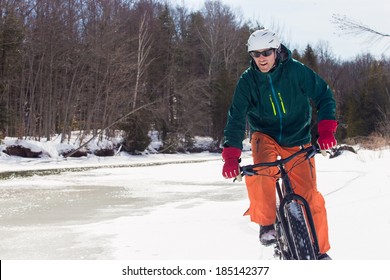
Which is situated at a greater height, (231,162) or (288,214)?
(231,162)

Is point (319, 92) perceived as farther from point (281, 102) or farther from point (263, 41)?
point (263, 41)

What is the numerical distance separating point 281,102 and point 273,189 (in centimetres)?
58

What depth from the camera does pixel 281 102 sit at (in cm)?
296

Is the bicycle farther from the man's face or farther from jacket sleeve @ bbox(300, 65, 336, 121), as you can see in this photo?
the man's face

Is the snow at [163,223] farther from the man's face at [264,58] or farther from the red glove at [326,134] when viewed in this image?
the man's face at [264,58]

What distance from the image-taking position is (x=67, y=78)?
29.7 metres

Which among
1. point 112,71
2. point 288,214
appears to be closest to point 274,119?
point 288,214

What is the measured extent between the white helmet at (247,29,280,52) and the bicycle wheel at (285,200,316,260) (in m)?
0.99

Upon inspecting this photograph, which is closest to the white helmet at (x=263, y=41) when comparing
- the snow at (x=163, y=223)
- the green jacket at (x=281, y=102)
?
the green jacket at (x=281, y=102)

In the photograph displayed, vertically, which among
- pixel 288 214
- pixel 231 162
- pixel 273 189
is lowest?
pixel 288 214

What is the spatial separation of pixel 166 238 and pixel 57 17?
86.1 ft

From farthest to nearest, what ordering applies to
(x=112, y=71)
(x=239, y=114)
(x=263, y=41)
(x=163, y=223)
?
(x=112, y=71), (x=163, y=223), (x=239, y=114), (x=263, y=41)

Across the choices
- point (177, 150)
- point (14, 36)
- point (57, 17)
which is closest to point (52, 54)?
point (57, 17)

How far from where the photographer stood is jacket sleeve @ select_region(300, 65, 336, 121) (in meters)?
2.87
